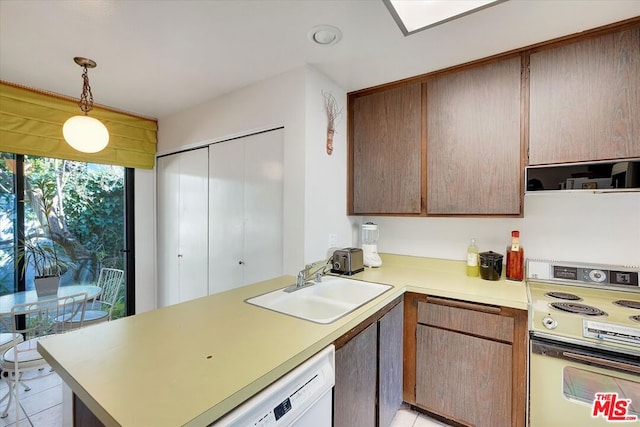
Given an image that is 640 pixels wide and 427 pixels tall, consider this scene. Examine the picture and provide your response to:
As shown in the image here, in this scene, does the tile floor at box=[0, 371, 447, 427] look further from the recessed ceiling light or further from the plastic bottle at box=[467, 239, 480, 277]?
the recessed ceiling light

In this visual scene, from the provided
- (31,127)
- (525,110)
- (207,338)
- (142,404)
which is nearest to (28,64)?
(31,127)

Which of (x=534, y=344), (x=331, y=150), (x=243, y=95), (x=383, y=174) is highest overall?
(x=243, y=95)

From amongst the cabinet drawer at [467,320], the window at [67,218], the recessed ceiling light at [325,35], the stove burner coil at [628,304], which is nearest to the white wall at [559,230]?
the stove burner coil at [628,304]

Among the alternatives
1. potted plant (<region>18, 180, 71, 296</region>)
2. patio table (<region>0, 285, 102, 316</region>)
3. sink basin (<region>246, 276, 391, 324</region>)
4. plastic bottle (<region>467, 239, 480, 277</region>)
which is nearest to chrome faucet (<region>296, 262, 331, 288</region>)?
sink basin (<region>246, 276, 391, 324</region>)

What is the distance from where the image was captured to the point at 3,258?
2.24 meters

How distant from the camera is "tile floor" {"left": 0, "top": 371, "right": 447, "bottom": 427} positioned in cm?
171

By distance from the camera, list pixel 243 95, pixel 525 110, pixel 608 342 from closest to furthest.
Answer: pixel 608 342 → pixel 525 110 → pixel 243 95

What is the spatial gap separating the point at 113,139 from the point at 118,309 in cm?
172

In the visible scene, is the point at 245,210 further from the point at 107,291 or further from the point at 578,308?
the point at 578,308

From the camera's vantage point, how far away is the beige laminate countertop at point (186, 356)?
0.63 meters

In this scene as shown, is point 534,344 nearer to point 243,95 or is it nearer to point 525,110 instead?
point 525,110

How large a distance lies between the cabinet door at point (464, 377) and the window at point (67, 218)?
292 cm

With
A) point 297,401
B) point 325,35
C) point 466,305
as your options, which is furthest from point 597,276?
point 325,35

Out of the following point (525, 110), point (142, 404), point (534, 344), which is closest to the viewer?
point (142, 404)
